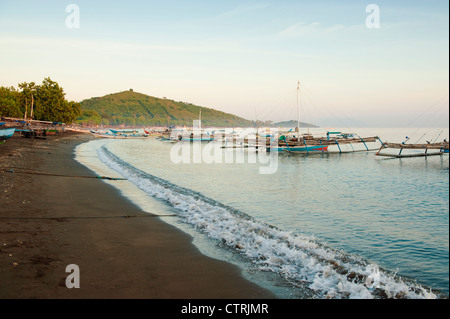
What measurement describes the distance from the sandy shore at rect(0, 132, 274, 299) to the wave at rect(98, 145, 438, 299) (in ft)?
3.46

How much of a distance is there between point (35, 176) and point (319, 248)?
51.8ft

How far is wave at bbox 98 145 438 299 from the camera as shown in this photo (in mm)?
6255

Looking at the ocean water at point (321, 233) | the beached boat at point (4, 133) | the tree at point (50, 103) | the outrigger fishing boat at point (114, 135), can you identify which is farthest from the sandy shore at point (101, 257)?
the outrigger fishing boat at point (114, 135)

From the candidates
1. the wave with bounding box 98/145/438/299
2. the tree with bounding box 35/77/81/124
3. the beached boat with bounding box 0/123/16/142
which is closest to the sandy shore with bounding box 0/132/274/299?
the wave with bounding box 98/145/438/299

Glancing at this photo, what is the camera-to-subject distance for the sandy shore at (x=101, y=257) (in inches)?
220

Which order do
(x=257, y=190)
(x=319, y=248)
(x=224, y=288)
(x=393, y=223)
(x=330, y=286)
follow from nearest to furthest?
(x=224, y=288) → (x=330, y=286) → (x=319, y=248) → (x=393, y=223) → (x=257, y=190)

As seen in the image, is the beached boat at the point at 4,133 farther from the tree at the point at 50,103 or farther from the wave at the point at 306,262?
the tree at the point at 50,103

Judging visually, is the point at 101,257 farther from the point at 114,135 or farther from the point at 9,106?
the point at 114,135

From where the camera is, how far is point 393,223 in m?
12.5

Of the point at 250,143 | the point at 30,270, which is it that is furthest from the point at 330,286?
the point at 250,143

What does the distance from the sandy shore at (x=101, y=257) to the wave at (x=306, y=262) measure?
105 centimetres

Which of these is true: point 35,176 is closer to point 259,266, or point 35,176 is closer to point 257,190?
point 257,190

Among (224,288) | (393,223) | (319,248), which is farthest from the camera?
(393,223)

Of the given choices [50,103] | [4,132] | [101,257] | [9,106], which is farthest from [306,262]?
[50,103]
